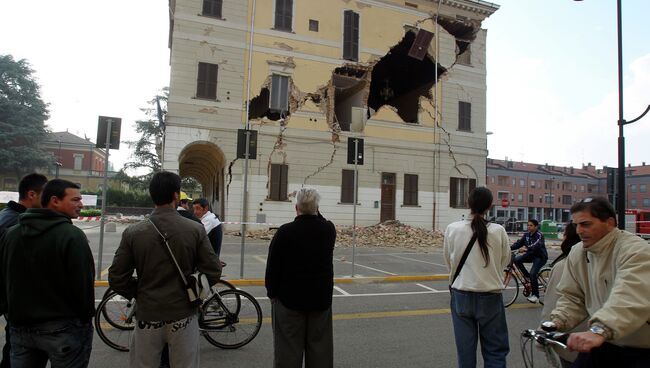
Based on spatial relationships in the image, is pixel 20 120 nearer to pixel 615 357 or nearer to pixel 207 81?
pixel 207 81

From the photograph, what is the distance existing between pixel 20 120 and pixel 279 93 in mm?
41214

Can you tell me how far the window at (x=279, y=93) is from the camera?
884 inches

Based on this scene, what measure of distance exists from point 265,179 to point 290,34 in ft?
25.9

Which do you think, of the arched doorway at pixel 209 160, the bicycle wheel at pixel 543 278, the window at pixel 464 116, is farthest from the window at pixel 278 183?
the bicycle wheel at pixel 543 278

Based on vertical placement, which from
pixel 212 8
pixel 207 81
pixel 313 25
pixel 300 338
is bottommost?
pixel 300 338

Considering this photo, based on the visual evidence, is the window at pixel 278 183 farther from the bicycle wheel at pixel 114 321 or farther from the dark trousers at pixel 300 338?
the dark trousers at pixel 300 338

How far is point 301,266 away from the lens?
3422 mm

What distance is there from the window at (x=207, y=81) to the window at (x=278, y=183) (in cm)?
475

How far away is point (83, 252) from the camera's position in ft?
9.46

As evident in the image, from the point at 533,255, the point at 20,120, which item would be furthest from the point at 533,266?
the point at 20,120

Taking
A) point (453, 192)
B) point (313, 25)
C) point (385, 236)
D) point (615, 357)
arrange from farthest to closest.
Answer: point (453, 192) < point (313, 25) < point (385, 236) < point (615, 357)

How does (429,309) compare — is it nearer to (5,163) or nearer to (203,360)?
(203,360)

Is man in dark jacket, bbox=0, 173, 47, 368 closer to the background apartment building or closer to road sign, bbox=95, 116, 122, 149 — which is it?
road sign, bbox=95, 116, 122, 149

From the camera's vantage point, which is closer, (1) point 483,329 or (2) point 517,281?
(1) point 483,329
